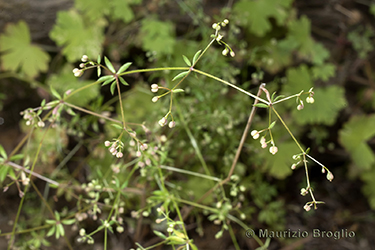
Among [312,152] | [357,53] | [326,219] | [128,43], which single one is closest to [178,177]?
[128,43]

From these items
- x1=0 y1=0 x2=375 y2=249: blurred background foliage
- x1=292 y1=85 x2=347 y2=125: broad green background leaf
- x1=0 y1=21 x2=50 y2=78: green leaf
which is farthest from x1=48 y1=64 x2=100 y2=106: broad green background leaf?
x1=292 y1=85 x2=347 y2=125: broad green background leaf

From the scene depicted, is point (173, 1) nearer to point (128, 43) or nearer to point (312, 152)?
point (128, 43)

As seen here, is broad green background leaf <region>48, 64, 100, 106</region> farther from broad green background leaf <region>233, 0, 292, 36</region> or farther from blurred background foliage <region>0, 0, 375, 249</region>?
broad green background leaf <region>233, 0, 292, 36</region>

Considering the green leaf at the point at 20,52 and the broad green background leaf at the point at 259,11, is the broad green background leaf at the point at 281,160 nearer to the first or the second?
the broad green background leaf at the point at 259,11

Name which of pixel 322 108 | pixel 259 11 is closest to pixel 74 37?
pixel 259 11

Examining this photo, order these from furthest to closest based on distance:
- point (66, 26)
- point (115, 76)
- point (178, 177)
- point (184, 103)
Answer: point (178, 177) → point (66, 26) → point (184, 103) → point (115, 76)

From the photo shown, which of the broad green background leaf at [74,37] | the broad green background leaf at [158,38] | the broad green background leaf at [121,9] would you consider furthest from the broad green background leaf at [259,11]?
the broad green background leaf at [74,37]

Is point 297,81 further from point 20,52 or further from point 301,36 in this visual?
point 20,52
